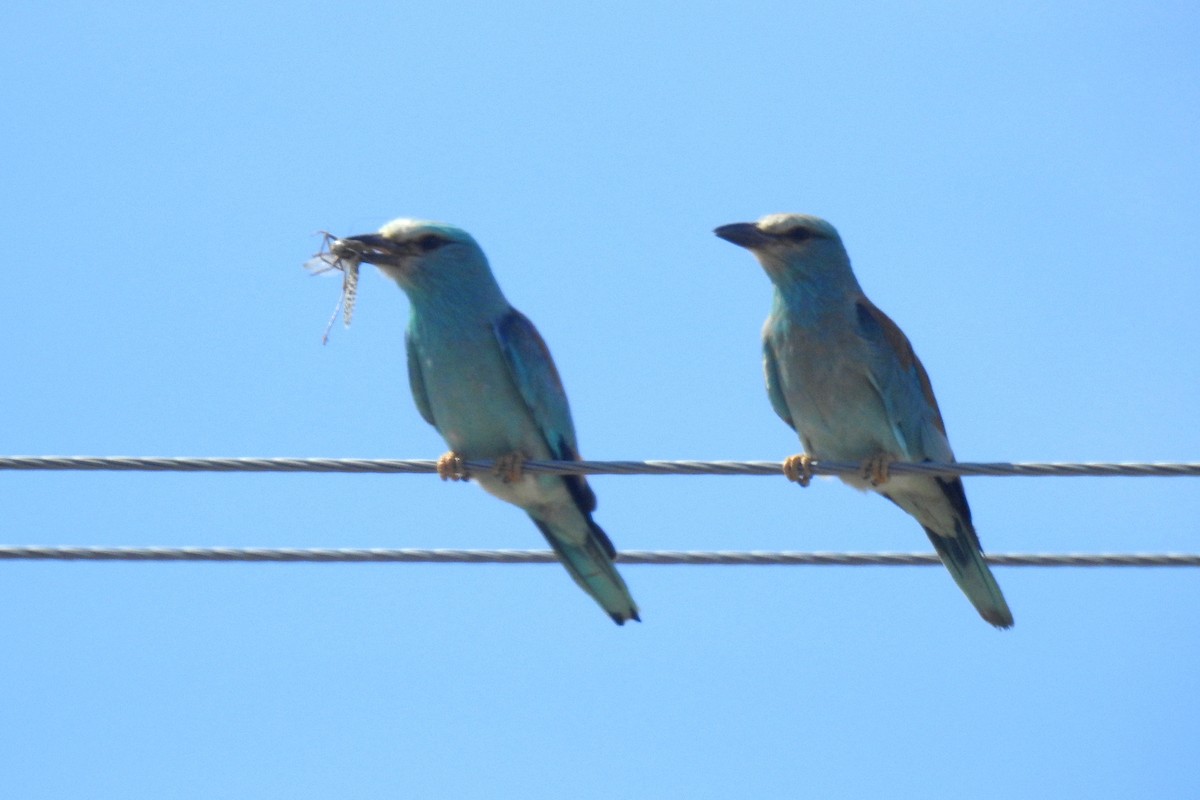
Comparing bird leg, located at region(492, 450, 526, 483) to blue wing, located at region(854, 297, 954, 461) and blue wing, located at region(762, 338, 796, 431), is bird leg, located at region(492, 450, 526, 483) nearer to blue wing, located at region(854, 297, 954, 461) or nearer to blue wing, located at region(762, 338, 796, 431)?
blue wing, located at region(762, 338, 796, 431)

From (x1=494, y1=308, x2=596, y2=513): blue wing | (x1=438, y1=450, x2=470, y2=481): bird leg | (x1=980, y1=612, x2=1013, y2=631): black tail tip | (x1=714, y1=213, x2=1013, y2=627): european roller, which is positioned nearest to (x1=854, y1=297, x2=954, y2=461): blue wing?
(x1=714, y1=213, x2=1013, y2=627): european roller

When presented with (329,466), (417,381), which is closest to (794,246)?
(417,381)

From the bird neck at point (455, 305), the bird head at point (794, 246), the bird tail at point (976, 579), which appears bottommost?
the bird tail at point (976, 579)

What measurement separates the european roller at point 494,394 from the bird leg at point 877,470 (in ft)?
3.45

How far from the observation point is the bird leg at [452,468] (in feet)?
22.1

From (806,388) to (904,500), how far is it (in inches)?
23.6

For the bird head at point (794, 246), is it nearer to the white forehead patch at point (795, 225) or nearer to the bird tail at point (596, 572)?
the white forehead patch at point (795, 225)

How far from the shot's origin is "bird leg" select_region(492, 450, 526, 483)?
6.74m

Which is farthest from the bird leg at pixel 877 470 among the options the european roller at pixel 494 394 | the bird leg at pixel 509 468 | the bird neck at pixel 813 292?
the bird leg at pixel 509 468

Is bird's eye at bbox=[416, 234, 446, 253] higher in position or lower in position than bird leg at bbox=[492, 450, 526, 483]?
higher

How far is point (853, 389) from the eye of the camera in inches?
270

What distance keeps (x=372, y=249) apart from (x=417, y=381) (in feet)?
2.01

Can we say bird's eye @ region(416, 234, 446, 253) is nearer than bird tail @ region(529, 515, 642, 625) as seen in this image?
No

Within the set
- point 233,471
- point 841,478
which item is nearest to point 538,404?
point 841,478
